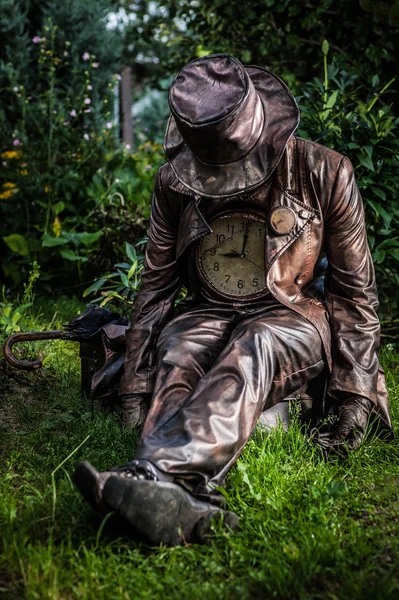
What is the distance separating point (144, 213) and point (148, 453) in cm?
416

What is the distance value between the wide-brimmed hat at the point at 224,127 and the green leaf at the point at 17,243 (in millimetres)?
3632

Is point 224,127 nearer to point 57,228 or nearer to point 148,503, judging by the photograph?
point 148,503

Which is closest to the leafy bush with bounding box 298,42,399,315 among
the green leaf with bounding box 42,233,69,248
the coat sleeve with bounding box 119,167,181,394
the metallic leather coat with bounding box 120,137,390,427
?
the metallic leather coat with bounding box 120,137,390,427

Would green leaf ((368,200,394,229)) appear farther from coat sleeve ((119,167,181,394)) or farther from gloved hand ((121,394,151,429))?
gloved hand ((121,394,151,429))

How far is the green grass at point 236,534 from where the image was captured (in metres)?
2.57

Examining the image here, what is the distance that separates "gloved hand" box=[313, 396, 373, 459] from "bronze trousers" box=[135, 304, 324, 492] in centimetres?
21

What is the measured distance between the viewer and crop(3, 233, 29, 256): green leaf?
6.93 m

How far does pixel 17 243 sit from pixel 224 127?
13.3 feet

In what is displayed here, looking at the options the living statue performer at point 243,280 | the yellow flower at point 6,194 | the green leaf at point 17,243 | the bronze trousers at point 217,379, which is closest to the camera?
the bronze trousers at point 217,379

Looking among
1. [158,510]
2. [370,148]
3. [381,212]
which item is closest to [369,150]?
[370,148]

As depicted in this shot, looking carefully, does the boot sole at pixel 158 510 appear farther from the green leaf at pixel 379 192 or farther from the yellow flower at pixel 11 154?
the yellow flower at pixel 11 154

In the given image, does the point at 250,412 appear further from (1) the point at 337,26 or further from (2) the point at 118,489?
(1) the point at 337,26

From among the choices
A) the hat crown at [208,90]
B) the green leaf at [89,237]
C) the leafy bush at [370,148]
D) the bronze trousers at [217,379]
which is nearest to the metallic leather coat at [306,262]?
the bronze trousers at [217,379]

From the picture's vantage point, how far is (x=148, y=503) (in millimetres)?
2645
